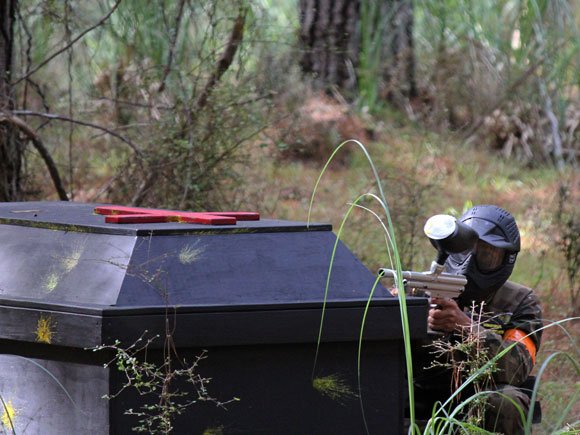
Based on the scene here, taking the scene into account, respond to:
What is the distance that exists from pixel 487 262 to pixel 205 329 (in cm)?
125

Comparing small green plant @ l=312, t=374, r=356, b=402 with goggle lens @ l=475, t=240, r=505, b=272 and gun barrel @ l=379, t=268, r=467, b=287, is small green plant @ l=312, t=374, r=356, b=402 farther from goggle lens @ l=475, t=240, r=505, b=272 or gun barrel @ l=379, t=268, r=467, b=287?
goggle lens @ l=475, t=240, r=505, b=272

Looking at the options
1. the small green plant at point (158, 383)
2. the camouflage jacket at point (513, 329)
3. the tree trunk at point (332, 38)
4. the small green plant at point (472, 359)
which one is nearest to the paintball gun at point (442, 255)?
the small green plant at point (472, 359)

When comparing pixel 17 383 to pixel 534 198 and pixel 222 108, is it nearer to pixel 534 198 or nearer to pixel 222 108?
pixel 222 108

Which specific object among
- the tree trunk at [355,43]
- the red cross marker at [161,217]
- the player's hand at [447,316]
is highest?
the tree trunk at [355,43]

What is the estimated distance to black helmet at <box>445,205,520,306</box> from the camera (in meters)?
3.61

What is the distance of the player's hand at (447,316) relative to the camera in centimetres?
339

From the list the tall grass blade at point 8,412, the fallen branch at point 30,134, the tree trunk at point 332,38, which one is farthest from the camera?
the tree trunk at point 332,38

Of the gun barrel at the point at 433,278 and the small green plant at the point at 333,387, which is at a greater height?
the gun barrel at the point at 433,278

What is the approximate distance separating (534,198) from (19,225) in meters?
6.26

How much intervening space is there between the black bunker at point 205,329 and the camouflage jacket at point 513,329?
647mm

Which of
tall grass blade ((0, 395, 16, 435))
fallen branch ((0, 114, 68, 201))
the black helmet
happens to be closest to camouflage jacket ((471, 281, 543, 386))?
the black helmet

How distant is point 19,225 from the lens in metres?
3.42

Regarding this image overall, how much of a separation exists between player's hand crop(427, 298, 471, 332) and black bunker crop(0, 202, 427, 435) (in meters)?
0.33

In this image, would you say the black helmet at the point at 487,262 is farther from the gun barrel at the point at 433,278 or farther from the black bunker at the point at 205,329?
the black bunker at the point at 205,329
